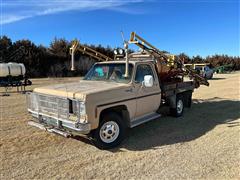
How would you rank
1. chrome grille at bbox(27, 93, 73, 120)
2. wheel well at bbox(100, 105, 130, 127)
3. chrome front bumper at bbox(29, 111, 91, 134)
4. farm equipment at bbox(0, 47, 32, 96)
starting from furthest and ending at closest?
farm equipment at bbox(0, 47, 32, 96), wheel well at bbox(100, 105, 130, 127), chrome grille at bbox(27, 93, 73, 120), chrome front bumper at bbox(29, 111, 91, 134)

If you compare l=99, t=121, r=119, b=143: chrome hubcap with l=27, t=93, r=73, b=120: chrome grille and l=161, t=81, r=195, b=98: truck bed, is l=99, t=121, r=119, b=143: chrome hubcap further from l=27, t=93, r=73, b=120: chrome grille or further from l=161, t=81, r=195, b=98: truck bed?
l=161, t=81, r=195, b=98: truck bed

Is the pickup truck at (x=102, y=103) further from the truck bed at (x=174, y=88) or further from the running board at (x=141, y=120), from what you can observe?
the truck bed at (x=174, y=88)

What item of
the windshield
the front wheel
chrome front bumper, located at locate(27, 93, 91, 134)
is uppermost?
the windshield

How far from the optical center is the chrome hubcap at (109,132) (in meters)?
5.32

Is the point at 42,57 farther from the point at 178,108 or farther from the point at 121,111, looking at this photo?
the point at 121,111

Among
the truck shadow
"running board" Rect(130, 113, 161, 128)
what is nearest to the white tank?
the truck shadow

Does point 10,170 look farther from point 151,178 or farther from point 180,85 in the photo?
point 180,85

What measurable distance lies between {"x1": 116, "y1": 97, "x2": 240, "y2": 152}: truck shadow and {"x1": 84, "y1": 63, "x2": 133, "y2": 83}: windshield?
1.55 meters

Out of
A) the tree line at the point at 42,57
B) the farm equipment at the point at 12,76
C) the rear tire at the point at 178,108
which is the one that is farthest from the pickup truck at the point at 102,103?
the tree line at the point at 42,57

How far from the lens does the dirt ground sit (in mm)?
4273

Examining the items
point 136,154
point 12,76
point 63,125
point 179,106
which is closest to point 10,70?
point 12,76

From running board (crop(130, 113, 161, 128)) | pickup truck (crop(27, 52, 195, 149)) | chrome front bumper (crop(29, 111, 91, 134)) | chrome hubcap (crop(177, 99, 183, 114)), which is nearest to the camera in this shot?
chrome front bumper (crop(29, 111, 91, 134))

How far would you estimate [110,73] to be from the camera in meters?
6.65

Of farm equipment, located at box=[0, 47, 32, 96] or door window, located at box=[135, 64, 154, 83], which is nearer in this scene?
door window, located at box=[135, 64, 154, 83]
